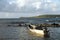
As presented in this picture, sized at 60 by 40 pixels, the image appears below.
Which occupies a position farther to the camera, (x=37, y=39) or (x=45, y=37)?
(x=45, y=37)

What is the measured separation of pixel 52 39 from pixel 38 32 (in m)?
7.79

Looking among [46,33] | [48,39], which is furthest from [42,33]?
[48,39]

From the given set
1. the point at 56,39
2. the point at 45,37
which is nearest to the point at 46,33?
the point at 45,37

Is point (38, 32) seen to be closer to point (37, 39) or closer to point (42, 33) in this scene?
point (42, 33)

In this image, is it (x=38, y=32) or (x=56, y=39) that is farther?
(x=38, y=32)

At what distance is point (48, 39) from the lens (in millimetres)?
39438

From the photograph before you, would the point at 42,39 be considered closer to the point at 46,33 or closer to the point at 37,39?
the point at 37,39

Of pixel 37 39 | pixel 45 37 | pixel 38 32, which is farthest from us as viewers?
pixel 38 32

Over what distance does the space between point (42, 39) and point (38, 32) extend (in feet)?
26.0

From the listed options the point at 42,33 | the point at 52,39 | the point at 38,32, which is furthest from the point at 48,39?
the point at 38,32

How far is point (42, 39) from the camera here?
128 feet

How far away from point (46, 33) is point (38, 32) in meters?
4.66

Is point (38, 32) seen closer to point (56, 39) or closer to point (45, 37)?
point (45, 37)

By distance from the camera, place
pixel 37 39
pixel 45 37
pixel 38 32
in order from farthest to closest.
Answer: pixel 38 32
pixel 45 37
pixel 37 39
